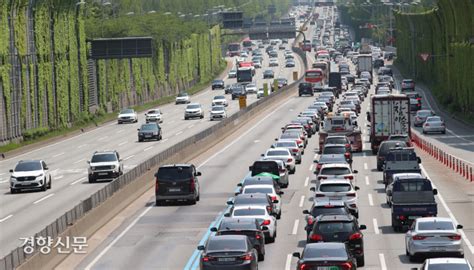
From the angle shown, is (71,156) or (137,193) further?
(71,156)

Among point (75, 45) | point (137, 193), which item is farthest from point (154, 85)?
point (137, 193)

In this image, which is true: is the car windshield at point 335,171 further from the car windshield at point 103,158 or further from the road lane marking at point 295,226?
the car windshield at point 103,158

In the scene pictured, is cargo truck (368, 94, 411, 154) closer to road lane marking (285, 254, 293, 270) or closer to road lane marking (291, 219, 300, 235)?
road lane marking (291, 219, 300, 235)

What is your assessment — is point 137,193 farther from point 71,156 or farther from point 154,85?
point 154,85

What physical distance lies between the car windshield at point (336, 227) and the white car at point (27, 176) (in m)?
29.0

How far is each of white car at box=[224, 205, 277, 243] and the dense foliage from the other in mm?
77270

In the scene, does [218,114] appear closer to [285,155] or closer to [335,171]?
[285,155]

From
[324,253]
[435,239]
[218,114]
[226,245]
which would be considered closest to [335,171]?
[435,239]

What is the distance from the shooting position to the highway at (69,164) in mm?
51906

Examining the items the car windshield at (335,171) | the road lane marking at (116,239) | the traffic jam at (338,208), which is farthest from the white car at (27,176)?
the car windshield at (335,171)

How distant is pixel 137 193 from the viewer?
59500mm

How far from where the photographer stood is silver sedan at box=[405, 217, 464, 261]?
120 feet

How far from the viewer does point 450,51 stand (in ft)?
455

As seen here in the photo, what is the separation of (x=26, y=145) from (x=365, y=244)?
59003mm
